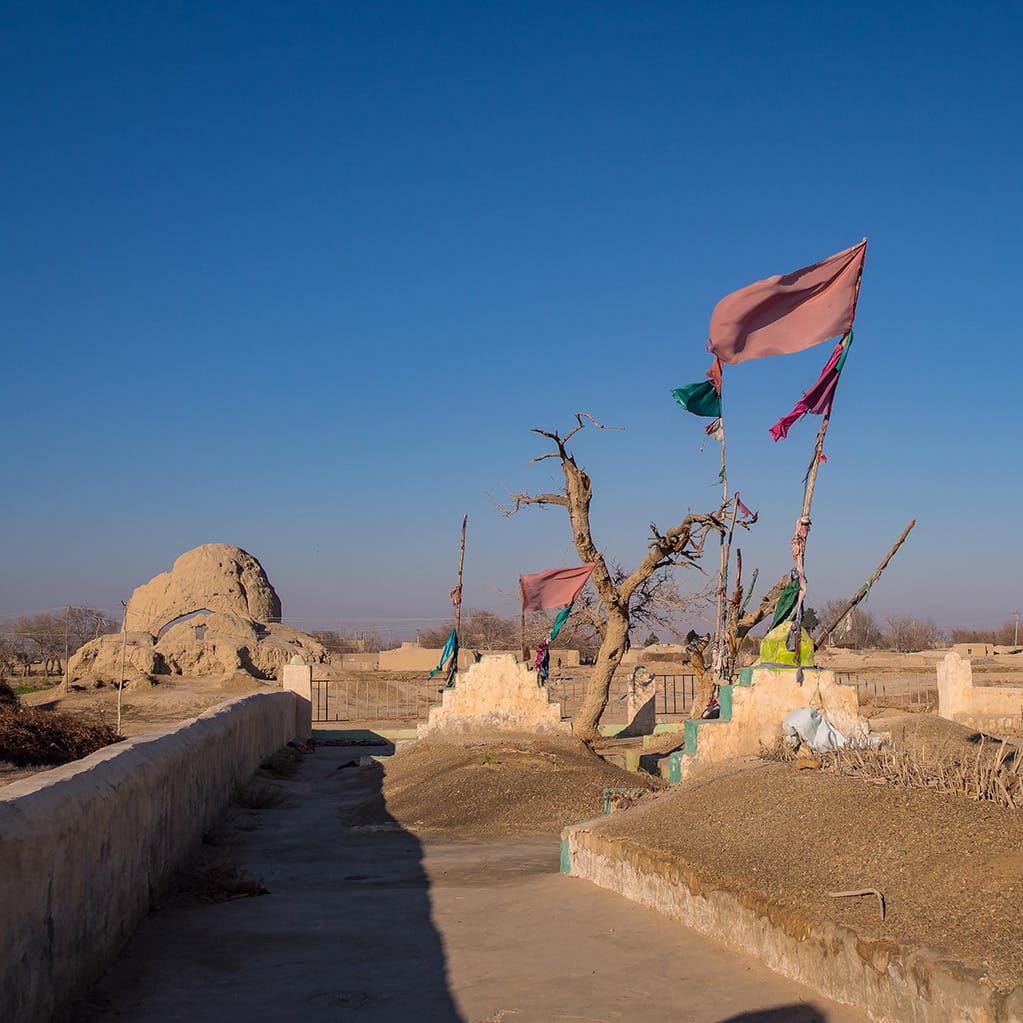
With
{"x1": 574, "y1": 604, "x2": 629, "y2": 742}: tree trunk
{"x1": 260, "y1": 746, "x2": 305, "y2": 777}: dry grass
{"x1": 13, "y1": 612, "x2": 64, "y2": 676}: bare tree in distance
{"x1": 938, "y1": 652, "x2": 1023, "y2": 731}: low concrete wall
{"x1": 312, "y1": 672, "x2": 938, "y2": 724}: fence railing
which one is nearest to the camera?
{"x1": 260, "y1": 746, "x2": 305, "y2": 777}: dry grass

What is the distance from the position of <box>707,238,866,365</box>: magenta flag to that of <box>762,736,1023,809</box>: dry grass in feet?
17.3

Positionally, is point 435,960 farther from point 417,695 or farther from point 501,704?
point 417,695

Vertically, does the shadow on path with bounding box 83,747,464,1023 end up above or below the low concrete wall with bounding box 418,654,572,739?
below

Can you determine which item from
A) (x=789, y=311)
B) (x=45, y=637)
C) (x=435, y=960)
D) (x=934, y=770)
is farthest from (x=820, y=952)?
(x=45, y=637)

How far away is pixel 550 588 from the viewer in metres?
17.7

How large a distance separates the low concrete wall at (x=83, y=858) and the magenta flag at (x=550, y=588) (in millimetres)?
8462

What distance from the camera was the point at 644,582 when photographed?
797 inches

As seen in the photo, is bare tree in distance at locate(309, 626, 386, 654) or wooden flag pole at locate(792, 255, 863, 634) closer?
wooden flag pole at locate(792, 255, 863, 634)

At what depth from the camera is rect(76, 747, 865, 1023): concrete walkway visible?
17.4 feet

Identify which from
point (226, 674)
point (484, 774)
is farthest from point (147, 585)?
point (484, 774)

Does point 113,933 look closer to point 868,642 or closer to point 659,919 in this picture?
point 659,919

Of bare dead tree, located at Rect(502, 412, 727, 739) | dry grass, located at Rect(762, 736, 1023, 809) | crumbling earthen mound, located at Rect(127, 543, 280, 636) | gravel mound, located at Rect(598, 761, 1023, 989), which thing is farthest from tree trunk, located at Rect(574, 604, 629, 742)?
crumbling earthen mound, located at Rect(127, 543, 280, 636)

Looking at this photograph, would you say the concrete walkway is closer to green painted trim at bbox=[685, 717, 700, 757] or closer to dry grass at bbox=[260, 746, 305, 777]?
green painted trim at bbox=[685, 717, 700, 757]

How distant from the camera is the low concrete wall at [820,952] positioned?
4.15m
